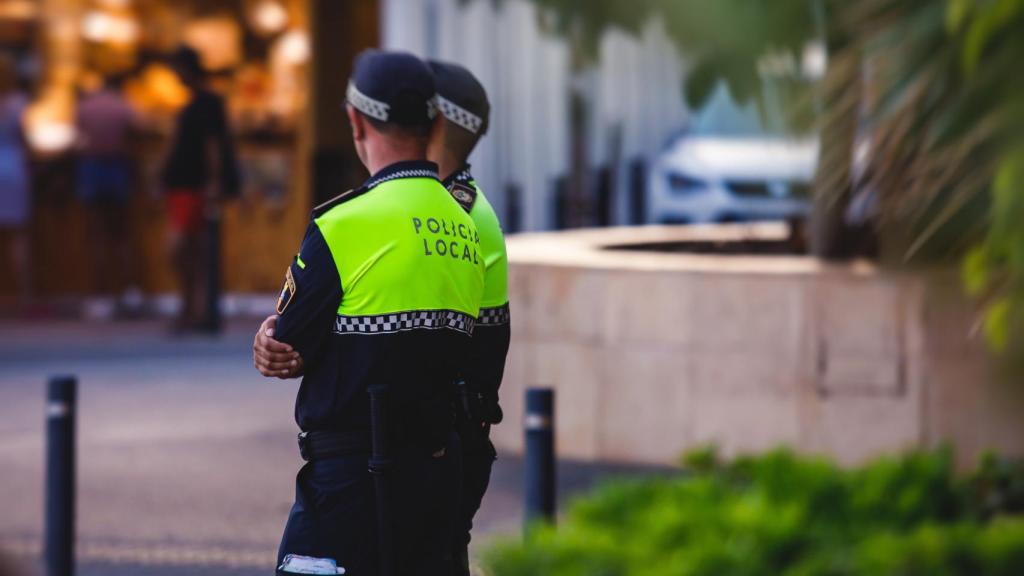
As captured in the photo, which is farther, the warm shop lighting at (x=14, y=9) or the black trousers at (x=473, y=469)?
the warm shop lighting at (x=14, y=9)

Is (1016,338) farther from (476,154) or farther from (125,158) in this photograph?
(125,158)

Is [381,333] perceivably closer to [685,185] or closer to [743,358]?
[743,358]

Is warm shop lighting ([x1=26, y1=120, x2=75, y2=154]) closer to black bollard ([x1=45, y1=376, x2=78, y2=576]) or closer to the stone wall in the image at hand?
the stone wall

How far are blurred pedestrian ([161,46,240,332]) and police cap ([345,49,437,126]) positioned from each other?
1075 cm

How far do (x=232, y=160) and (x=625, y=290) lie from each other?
20.0 feet

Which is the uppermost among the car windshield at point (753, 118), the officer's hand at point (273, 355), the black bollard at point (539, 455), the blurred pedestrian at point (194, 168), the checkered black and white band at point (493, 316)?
the blurred pedestrian at point (194, 168)

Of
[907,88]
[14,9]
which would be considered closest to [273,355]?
[907,88]

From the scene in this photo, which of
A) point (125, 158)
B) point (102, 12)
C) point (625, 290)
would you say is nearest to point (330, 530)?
point (625, 290)

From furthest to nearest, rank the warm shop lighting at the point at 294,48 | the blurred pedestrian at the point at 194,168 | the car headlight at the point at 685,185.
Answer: the car headlight at the point at 685,185
the warm shop lighting at the point at 294,48
the blurred pedestrian at the point at 194,168

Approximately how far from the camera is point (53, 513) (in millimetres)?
6680

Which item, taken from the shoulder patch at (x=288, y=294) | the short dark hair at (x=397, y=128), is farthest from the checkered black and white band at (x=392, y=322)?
the short dark hair at (x=397, y=128)

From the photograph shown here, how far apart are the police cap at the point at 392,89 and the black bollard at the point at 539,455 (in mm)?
2041

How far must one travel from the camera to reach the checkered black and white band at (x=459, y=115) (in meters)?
4.84

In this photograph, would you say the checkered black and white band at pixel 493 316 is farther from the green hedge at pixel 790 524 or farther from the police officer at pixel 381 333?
the green hedge at pixel 790 524
